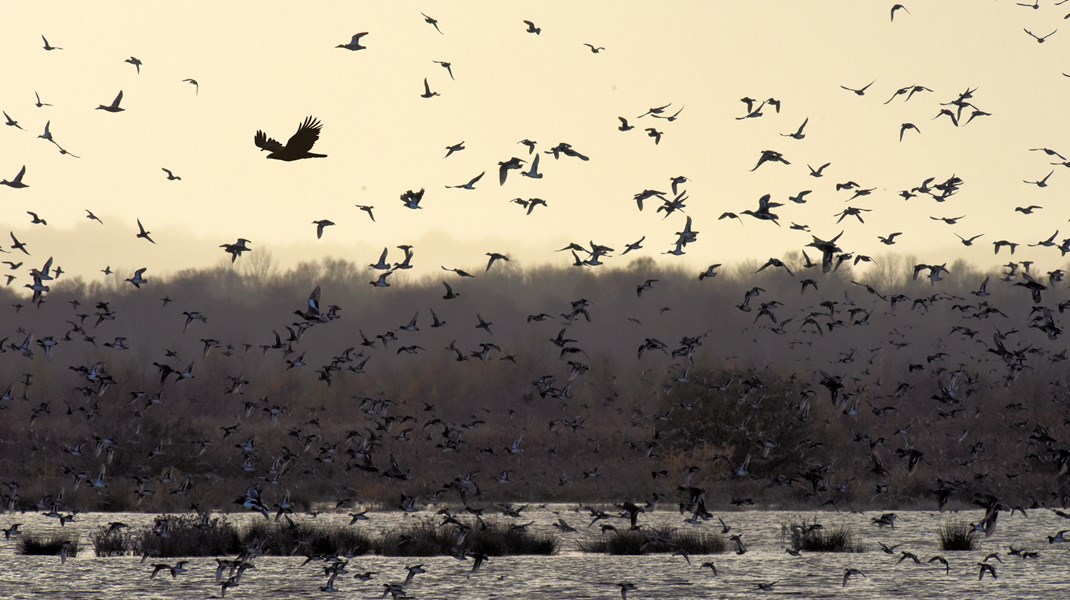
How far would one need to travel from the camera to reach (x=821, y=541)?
38438mm

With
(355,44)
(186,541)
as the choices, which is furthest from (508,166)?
(186,541)

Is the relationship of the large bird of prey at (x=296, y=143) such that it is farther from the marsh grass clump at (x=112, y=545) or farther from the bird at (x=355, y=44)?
the marsh grass clump at (x=112, y=545)

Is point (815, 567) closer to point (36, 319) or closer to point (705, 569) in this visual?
point (705, 569)

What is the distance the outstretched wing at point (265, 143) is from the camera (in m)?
25.9

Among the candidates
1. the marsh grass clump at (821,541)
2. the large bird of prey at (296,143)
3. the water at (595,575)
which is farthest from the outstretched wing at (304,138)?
the marsh grass clump at (821,541)

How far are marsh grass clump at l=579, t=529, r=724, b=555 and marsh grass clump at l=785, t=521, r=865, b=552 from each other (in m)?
2.09

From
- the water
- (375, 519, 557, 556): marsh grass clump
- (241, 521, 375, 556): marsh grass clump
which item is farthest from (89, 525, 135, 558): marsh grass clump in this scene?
(375, 519, 557, 556): marsh grass clump

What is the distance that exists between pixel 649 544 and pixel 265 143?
1715 centimetres

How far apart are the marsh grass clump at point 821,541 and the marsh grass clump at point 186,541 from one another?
15.1 metres

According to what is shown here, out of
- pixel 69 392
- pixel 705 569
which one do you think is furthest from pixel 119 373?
pixel 705 569

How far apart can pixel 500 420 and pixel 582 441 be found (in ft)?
62.6

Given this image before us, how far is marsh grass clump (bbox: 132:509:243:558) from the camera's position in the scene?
36406 millimetres

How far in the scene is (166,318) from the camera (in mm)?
133375

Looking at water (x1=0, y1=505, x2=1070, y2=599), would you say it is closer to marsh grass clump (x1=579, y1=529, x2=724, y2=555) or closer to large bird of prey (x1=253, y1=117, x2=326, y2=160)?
marsh grass clump (x1=579, y1=529, x2=724, y2=555)
